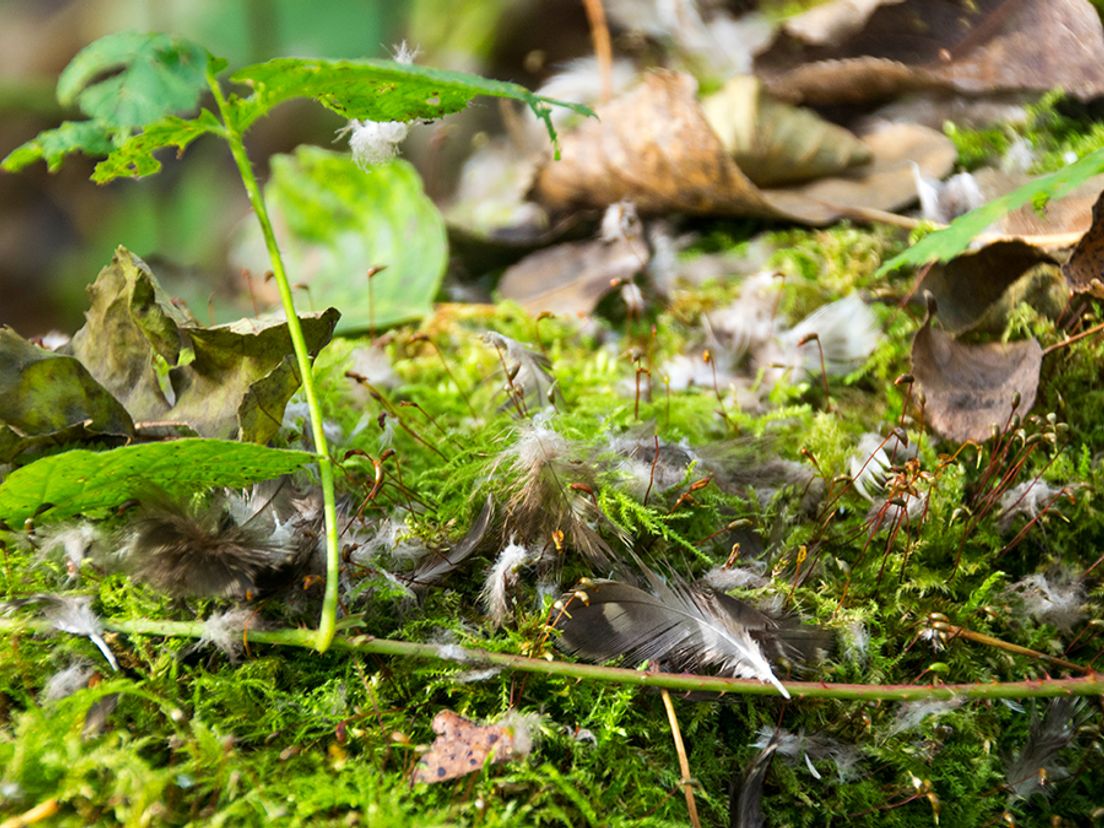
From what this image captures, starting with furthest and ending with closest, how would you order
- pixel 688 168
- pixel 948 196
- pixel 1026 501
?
pixel 688 168 < pixel 948 196 < pixel 1026 501

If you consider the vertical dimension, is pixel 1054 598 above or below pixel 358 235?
below

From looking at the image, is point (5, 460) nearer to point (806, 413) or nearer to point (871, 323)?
point (806, 413)

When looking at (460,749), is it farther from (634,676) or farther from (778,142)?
(778,142)

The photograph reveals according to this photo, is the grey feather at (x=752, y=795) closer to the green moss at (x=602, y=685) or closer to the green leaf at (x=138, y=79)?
the green moss at (x=602, y=685)

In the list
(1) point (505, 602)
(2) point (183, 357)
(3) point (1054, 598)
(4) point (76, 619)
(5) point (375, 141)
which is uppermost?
(5) point (375, 141)

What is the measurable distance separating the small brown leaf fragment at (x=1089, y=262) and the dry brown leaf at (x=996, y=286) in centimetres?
→ 7

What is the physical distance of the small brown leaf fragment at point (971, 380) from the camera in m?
1.40

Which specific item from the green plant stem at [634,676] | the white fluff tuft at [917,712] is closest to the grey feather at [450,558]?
the green plant stem at [634,676]

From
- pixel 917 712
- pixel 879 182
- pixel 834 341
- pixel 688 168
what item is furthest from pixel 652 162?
pixel 917 712

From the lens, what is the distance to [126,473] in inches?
39.8

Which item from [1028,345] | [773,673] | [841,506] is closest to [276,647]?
[773,673]

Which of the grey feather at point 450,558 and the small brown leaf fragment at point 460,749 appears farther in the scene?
the grey feather at point 450,558

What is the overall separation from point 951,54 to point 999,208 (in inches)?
44.4

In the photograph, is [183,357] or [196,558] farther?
[183,357]
